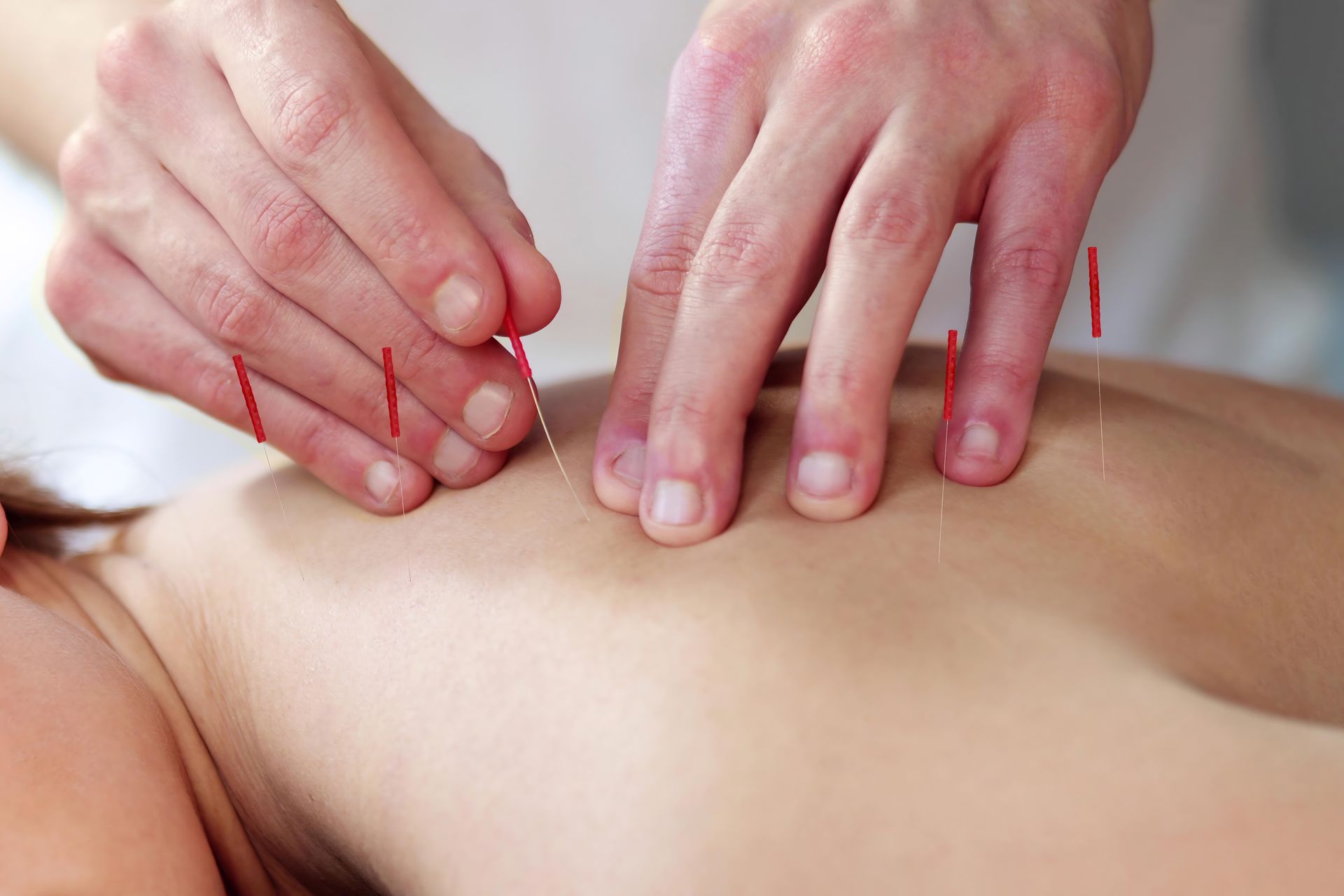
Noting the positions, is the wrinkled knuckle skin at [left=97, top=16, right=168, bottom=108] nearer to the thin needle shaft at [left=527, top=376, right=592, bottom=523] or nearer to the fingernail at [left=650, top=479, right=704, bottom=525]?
the thin needle shaft at [left=527, top=376, right=592, bottom=523]

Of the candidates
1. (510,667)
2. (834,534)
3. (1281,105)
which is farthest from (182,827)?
(1281,105)

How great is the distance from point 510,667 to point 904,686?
29 cm

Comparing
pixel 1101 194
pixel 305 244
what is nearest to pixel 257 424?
pixel 305 244

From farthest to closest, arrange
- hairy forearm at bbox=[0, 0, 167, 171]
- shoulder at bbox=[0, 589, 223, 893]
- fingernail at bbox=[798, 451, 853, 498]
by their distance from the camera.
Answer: hairy forearm at bbox=[0, 0, 167, 171] → fingernail at bbox=[798, 451, 853, 498] → shoulder at bbox=[0, 589, 223, 893]

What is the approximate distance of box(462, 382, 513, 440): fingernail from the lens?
0.95 m

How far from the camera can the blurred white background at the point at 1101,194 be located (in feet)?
5.83

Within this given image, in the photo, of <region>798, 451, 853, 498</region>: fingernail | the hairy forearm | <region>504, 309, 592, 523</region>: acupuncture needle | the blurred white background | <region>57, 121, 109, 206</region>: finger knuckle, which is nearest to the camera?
<region>798, 451, 853, 498</region>: fingernail

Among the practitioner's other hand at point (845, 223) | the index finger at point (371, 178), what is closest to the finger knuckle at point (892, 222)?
the practitioner's other hand at point (845, 223)

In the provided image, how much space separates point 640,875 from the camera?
636mm

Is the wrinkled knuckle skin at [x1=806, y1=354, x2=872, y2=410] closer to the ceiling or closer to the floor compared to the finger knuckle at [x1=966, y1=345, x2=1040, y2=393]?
closer to the ceiling

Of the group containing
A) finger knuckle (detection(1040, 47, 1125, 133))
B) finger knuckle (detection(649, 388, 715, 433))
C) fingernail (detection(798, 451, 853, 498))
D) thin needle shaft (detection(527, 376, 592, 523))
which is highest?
finger knuckle (detection(1040, 47, 1125, 133))

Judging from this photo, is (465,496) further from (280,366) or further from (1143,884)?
(1143,884)

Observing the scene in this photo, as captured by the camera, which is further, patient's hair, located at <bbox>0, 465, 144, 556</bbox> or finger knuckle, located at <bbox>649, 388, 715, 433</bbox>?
patient's hair, located at <bbox>0, 465, 144, 556</bbox>

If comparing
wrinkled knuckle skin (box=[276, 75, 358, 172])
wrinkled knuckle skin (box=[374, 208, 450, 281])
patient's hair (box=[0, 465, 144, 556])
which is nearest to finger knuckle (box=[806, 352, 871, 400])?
wrinkled knuckle skin (box=[374, 208, 450, 281])
